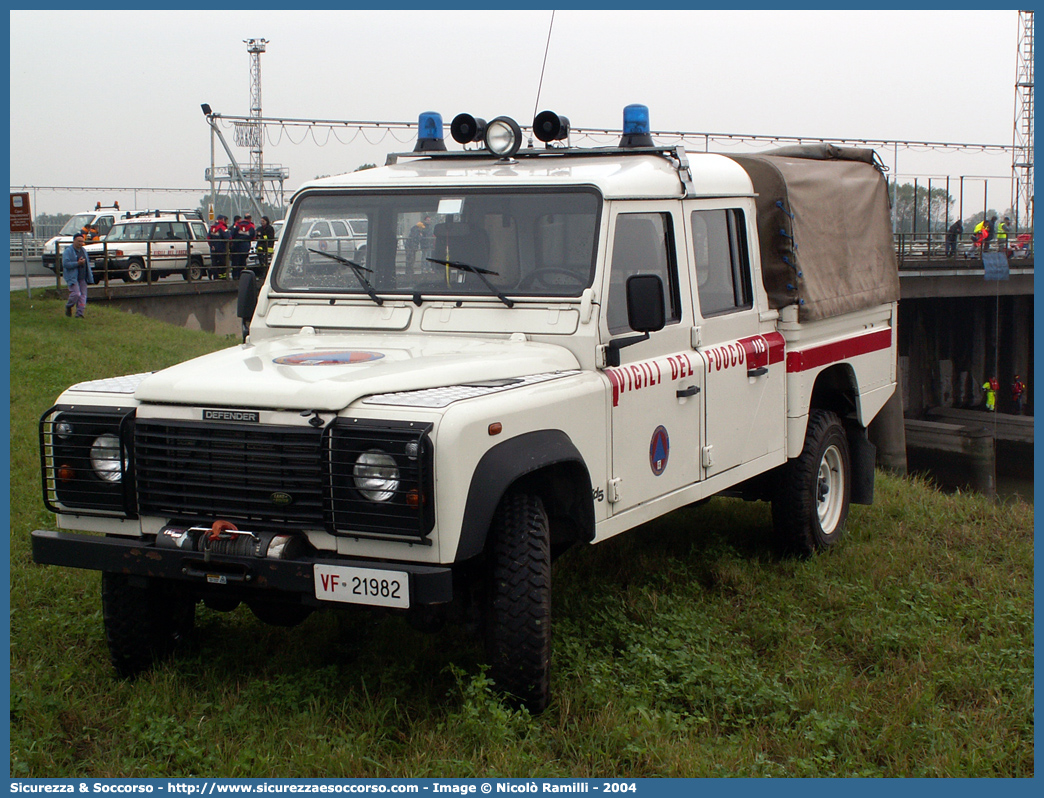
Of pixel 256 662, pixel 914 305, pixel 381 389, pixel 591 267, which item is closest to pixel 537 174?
pixel 591 267

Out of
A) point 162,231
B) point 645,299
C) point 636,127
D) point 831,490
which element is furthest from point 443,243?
point 162,231

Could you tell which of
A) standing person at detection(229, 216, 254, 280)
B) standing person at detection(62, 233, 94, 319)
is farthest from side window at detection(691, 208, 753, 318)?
standing person at detection(229, 216, 254, 280)

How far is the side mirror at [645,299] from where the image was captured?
16.1 feet

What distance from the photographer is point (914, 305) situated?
132ft

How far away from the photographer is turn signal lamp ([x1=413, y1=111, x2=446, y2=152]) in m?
6.46

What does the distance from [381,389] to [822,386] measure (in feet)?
13.3

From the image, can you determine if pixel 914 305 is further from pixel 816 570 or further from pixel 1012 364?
pixel 816 570

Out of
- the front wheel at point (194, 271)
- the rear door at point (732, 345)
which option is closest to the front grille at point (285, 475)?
the rear door at point (732, 345)

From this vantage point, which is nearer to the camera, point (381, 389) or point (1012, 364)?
point (381, 389)

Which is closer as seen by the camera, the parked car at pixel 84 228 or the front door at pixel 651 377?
the front door at pixel 651 377

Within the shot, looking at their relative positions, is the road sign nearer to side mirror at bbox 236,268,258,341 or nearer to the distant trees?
side mirror at bbox 236,268,258,341

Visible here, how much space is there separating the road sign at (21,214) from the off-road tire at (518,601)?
15.7 meters

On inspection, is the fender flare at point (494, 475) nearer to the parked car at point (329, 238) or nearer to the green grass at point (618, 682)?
the green grass at point (618, 682)

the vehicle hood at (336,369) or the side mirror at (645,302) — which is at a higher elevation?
the side mirror at (645,302)
